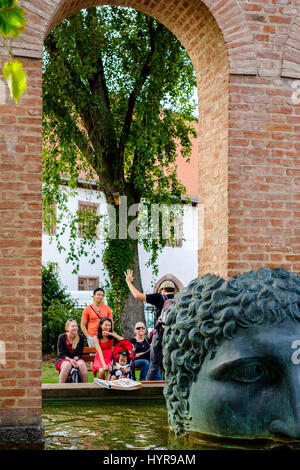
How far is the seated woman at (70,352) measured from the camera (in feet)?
24.8

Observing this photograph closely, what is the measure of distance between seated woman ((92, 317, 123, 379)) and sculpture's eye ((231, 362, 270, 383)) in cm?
472

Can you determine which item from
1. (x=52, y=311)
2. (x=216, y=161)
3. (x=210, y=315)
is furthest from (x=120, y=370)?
(x=52, y=311)

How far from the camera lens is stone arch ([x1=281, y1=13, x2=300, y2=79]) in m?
6.11

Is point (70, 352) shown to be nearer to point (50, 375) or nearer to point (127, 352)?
point (127, 352)

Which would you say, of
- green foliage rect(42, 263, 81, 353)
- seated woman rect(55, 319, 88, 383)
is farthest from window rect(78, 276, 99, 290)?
seated woman rect(55, 319, 88, 383)

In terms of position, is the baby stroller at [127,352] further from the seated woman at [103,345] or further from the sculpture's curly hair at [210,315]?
the sculpture's curly hair at [210,315]

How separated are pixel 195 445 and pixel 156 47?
35.9ft

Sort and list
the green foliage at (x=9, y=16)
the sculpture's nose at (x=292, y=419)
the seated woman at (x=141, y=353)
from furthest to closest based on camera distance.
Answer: the seated woman at (x=141, y=353), the sculpture's nose at (x=292, y=419), the green foliage at (x=9, y=16)

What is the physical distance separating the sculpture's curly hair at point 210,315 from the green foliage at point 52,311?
11.2 meters

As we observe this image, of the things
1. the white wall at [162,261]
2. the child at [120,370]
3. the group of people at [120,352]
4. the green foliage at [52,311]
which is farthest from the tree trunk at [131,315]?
the white wall at [162,261]

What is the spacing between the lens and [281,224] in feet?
20.0

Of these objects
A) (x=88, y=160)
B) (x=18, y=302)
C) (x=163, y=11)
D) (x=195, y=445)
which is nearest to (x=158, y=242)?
(x=88, y=160)

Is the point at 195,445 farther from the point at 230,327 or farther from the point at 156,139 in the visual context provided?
the point at 156,139

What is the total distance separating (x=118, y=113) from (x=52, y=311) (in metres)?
4.83
